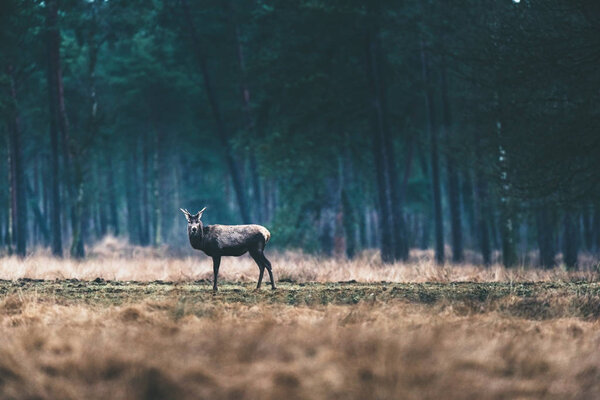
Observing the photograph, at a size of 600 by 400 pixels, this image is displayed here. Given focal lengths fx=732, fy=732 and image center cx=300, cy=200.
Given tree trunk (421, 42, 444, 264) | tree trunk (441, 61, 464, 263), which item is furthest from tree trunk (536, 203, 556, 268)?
tree trunk (421, 42, 444, 264)

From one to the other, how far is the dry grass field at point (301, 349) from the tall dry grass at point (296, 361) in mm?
11

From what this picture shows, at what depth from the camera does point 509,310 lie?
9.75 metres

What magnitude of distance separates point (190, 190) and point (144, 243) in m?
13.2

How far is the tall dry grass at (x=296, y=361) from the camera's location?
5.52m

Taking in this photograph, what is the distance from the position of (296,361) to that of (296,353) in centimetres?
18

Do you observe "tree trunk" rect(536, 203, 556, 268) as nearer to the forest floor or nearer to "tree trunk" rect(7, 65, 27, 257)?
the forest floor

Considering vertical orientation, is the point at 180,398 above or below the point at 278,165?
below

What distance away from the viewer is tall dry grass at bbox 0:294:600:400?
18.1ft

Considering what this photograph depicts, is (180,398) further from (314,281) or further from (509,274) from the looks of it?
(509,274)

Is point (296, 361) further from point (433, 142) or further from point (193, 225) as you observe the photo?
point (433, 142)

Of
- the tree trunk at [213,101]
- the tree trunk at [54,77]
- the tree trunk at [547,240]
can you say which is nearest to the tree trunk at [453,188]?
the tree trunk at [547,240]

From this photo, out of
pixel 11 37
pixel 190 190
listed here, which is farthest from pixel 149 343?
pixel 190 190

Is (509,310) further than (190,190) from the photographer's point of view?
No

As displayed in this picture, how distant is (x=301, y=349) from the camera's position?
6.22m
